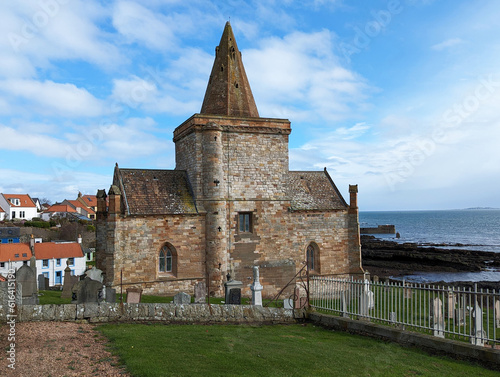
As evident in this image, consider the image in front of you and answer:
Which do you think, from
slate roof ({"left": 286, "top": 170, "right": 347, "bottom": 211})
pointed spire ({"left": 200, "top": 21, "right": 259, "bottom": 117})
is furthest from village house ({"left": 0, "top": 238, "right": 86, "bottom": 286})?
slate roof ({"left": 286, "top": 170, "right": 347, "bottom": 211})

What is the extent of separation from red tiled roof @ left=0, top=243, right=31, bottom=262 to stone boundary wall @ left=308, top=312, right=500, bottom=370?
36.7 metres

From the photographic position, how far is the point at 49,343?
926 centimetres

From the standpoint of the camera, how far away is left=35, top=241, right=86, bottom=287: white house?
4016 cm

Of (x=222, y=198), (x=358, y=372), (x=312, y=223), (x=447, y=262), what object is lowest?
(x=447, y=262)

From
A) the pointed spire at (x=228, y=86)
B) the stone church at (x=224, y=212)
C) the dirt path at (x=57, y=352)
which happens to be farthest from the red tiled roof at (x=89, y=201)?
the dirt path at (x=57, y=352)

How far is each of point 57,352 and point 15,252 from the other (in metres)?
36.8

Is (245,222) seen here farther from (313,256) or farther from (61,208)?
(61,208)

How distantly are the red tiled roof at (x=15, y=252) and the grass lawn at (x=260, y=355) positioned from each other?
3363cm

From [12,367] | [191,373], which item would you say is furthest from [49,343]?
[191,373]

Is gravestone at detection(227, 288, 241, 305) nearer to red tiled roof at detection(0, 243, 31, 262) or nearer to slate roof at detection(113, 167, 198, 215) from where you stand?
slate roof at detection(113, 167, 198, 215)

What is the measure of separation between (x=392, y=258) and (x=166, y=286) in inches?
1765

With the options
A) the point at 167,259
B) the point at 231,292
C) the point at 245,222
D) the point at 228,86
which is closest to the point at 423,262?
the point at 245,222

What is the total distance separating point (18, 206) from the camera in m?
74.5

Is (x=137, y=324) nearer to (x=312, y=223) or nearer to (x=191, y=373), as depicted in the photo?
(x=191, y=373)
